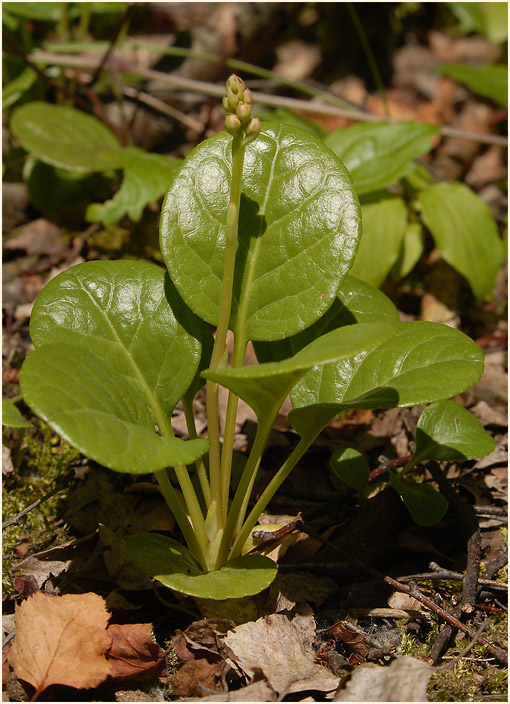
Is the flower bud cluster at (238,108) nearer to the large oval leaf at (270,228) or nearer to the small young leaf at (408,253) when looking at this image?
the large oval leaf at (270,228)

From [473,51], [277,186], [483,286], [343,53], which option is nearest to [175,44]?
[343,53]

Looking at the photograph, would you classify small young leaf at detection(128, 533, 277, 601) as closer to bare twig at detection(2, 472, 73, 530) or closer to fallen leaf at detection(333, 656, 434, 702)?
fallen leaf at detection(333, 656, 434, 702)

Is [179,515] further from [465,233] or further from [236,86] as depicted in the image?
[465,233]

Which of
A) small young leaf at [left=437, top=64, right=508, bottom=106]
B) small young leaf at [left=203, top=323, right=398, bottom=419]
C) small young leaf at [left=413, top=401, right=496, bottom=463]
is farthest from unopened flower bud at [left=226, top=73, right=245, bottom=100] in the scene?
small young leaf at [left=437, top=64, right=508, bottom=106]

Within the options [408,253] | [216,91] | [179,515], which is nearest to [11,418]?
[179,515]

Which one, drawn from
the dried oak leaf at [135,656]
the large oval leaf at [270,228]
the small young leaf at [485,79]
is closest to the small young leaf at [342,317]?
the large oval leaf at [270,228]
